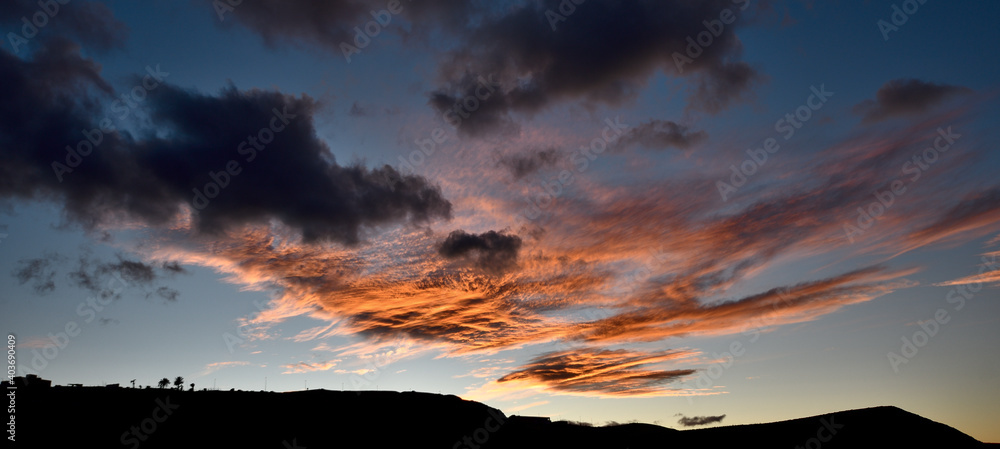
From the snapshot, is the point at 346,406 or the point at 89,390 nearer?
the point at 89,390

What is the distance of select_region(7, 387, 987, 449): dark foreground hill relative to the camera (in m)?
88.1

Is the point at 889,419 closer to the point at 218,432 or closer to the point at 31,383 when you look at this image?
the point at 218,432

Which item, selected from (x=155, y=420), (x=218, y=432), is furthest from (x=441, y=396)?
(x=155, y=420)

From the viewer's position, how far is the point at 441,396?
136000 millimetres

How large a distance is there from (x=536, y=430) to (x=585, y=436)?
11.5 m

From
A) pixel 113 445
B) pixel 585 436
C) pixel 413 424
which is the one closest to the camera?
pixel 113 445

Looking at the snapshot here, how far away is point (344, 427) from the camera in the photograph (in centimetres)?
10675

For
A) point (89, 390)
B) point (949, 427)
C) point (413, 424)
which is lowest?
point (949, 427)

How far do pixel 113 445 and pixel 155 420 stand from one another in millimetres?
9463

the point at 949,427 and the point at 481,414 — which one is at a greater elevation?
the point at 481,414

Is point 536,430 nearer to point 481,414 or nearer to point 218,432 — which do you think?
point 481,414

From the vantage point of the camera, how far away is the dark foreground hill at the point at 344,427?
88.1 m

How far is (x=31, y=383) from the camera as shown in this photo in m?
94.7

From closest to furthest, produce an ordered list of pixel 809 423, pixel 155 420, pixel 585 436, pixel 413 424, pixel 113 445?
pixel 113 445
pixel 155 420
pixel 809 423
pixel 413 424
pixel 585 436
